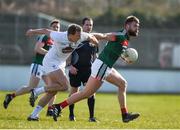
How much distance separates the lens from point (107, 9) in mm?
62219

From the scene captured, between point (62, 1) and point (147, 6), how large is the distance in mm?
7528

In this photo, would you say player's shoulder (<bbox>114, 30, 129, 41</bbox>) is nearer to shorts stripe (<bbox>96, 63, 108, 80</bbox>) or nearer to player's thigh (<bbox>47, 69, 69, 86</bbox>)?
shorts stripe (<bbox>96, 63, 108, 80</bbox>)

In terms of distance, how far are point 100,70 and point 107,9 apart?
46.7 m

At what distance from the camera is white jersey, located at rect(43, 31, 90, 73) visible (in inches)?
620

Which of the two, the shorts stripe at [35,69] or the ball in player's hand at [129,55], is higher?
the ball in player's hand at [129,55]

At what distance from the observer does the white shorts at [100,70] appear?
51.7ft

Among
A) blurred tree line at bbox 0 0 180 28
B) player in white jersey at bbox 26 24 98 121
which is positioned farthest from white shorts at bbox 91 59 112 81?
blurred tree line at bbox 0 0 180 28

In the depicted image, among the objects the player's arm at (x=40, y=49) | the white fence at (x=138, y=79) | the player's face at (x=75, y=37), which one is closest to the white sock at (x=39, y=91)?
the player's arm at (x=40, y=49)

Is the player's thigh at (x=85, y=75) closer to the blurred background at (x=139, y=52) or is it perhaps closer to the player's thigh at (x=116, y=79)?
the player's thigh at (x=116, y=79)

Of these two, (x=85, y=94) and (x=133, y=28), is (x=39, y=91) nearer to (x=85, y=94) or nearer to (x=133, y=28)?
(x=85, y=94)

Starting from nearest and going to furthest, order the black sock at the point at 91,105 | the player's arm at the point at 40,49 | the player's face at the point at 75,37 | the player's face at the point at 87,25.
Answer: the player's face at the point at 75,37 → the player's face at the point at 87,25 → the black sock at the point at 91,105 → the player's arm at the point at 40,49

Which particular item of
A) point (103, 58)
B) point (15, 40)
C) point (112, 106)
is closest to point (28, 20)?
point (15, 40)

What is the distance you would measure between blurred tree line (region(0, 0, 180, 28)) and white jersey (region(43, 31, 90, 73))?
1316 inches

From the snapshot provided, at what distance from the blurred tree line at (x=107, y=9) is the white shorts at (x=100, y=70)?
112ft
